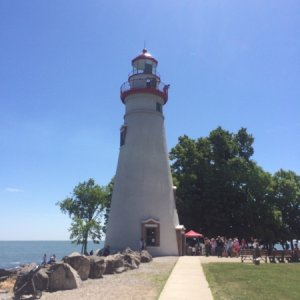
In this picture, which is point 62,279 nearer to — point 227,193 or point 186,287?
point 186,287

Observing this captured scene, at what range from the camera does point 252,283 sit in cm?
1403

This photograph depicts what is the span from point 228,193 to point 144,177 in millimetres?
15121

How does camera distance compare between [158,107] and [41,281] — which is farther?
[158,107]

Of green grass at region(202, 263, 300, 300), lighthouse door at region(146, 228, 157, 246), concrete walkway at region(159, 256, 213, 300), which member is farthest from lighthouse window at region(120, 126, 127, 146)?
concrete walkway at region(159, 256, 213, 300)

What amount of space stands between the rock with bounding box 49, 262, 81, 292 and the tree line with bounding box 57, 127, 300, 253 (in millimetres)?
24110

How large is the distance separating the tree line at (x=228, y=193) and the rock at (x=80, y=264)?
73.2ft

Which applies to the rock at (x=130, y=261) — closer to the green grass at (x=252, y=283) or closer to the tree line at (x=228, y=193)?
the green grass at (x=252, y=283)

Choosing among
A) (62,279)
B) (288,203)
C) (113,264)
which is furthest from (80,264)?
(288,203)

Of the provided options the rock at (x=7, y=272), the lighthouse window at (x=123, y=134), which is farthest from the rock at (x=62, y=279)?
the lighthouse window at (x=123, y=134)

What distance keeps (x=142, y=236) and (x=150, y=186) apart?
12.0 feet

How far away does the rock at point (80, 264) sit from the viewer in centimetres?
1549

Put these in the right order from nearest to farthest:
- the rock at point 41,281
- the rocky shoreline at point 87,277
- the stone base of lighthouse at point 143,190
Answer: the rocky shoreline at point 87,277 < the rock at point 41,281 < the stone base of lighthouse at point 143,190

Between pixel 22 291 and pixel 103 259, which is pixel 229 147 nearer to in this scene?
pixel 103 259

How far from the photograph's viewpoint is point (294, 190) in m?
43.3
